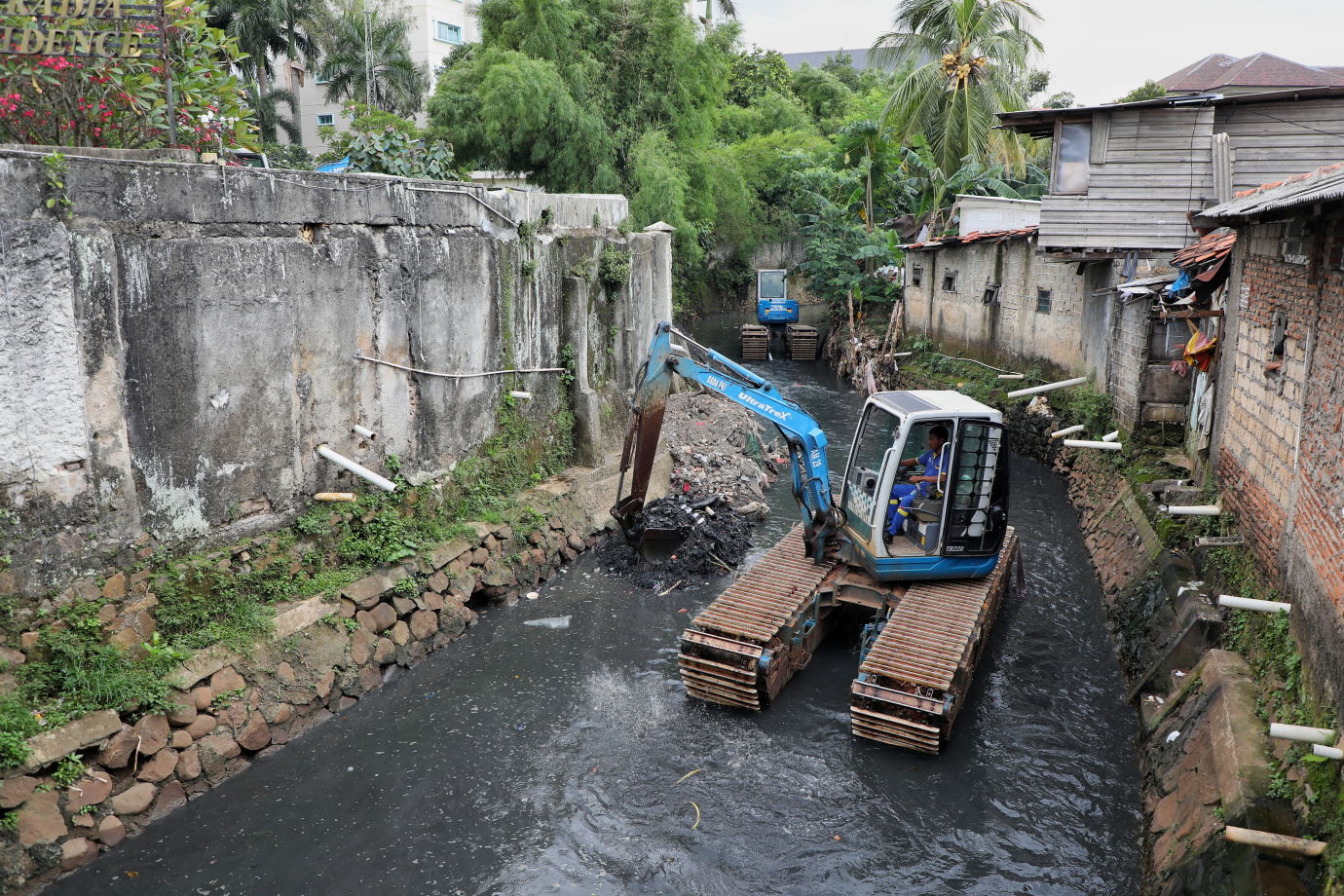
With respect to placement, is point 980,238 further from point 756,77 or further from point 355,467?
point 756,77

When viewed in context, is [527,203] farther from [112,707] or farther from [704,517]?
[112,707]

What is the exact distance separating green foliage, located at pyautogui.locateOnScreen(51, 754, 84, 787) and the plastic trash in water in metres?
4.54

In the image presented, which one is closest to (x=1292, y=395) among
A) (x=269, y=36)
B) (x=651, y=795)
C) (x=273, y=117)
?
(x=651, y=795)

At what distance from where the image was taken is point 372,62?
3491cm

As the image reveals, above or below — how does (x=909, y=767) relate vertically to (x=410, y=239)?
below

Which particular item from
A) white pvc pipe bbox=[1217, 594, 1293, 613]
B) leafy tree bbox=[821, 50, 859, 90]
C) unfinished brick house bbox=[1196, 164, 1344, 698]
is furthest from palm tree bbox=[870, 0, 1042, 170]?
leafy tree bbox=[821, 50, 859, 90]

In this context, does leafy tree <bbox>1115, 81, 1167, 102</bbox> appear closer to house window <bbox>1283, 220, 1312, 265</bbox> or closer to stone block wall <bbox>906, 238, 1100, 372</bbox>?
stone block wall <bbox>906, 238, 1100, 372</bbox>

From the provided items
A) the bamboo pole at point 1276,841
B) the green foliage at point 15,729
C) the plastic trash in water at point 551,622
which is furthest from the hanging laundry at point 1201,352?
the green foliage at point 15,729

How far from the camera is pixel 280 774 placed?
281 inches

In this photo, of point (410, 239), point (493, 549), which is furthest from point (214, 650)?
point (410, 239)

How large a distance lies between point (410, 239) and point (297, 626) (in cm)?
420

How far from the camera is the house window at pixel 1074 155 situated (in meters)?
13.4

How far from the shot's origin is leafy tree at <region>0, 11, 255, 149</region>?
7418 mm

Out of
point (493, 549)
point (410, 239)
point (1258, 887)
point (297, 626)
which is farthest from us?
point (493, 549)
